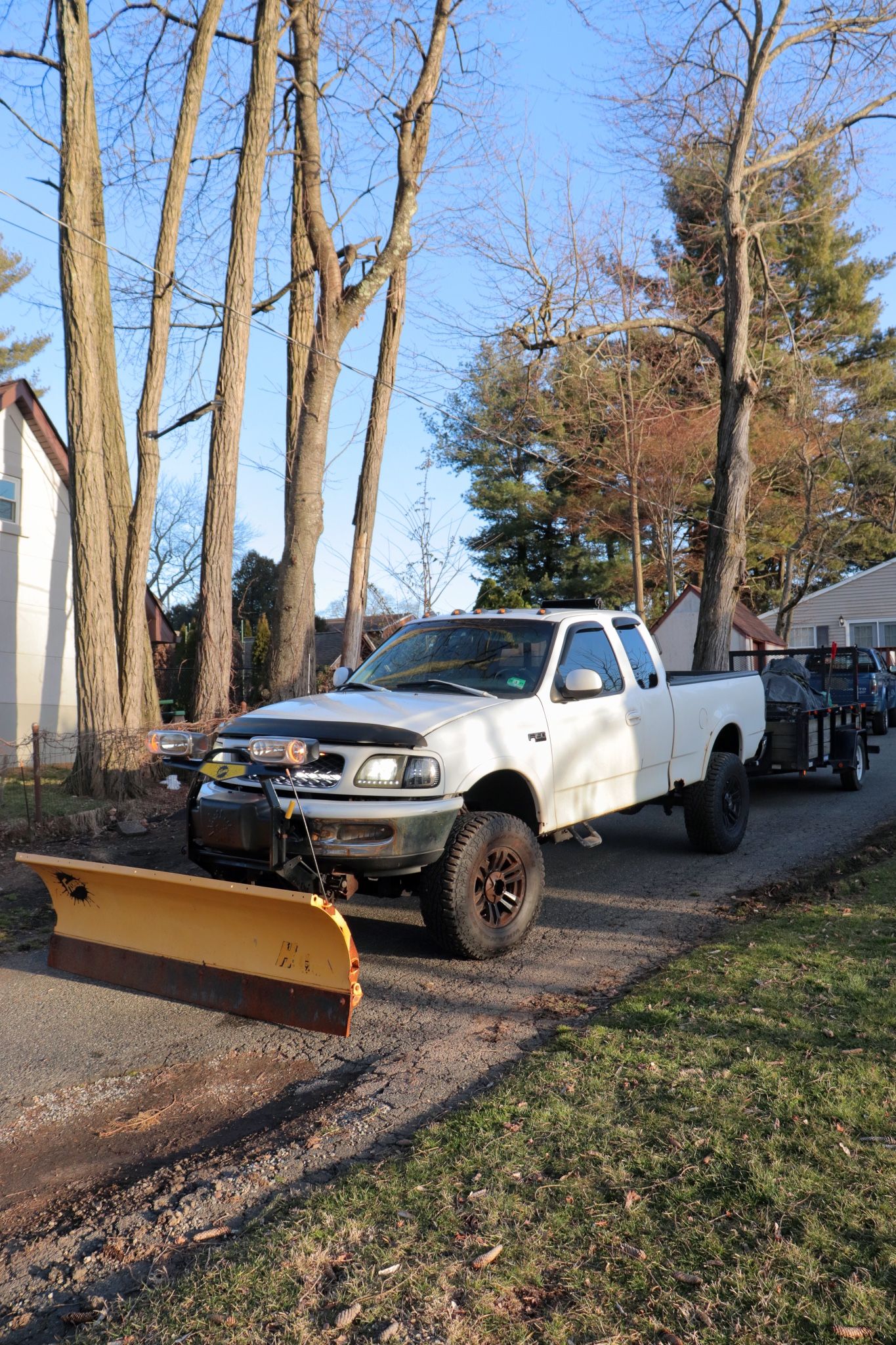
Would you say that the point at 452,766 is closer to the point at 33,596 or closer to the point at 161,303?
the point at 161,303

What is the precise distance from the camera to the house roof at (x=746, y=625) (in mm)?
34156

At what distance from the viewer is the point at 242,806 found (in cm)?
514

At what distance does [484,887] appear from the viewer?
558 centimetres

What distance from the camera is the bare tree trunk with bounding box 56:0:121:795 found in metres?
11.8

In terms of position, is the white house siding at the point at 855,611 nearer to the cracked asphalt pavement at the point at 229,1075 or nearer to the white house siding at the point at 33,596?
the white house siding at the point at 33,596

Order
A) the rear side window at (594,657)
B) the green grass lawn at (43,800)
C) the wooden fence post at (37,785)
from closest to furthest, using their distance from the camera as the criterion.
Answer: the rear side window at (594,657), the wooden fence post at (37,785), the green grass lawn at (43,800)

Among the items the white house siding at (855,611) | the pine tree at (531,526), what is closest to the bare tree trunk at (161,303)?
the pine tree at (531,526)

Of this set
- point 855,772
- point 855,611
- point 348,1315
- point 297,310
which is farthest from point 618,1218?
point 855,611

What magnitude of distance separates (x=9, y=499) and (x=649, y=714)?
13.5m

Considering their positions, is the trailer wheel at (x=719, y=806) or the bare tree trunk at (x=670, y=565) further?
the bare tree trunk at (x=670, y=565)

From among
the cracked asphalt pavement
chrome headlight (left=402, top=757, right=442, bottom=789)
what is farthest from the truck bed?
chrome headlight (left=402, top=757, right=442, bottom=789)

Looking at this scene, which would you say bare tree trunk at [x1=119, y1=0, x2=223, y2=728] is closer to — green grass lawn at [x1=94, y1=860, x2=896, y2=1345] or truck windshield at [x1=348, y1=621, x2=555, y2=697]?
truck windshield at [x1=348, y1=621, x2=555, y2=697]

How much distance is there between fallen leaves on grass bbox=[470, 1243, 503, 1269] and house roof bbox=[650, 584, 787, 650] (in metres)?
31.5

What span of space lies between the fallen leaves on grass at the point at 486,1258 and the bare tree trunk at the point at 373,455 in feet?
52.7
